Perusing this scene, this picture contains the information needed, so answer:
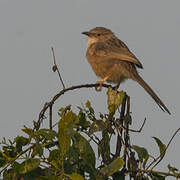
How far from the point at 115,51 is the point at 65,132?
4756 millimetres

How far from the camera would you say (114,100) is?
325 cm

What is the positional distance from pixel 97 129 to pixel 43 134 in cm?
44

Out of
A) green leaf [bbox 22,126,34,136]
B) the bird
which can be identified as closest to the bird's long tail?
the bird

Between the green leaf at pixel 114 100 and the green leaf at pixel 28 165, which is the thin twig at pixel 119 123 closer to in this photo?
the green leaf at pixel 114 100

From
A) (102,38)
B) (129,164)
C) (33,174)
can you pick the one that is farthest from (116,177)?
(102,38)

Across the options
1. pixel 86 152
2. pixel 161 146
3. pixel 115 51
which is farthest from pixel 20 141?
pixel 115 51

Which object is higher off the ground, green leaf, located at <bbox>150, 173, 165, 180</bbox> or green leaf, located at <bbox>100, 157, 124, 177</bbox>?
green leaf, located at <bbox>100, 157, 124, 177</bbox>

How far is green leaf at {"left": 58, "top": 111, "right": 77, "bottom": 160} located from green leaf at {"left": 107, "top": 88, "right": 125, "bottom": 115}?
0.60 m

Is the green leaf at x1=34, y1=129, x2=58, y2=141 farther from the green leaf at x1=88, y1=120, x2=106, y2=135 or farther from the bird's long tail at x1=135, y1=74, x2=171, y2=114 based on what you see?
the bird's long tail at x1=135, y1=74, x2=171, y2=114

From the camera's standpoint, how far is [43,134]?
2639 mm

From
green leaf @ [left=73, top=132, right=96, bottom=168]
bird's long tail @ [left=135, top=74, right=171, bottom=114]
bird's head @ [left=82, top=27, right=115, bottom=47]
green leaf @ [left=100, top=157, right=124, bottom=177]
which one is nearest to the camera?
green leaf @ [left=100, top=157, right=124, bottom=177]

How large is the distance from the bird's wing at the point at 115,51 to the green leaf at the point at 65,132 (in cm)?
395

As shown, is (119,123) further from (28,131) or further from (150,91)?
(150,91)

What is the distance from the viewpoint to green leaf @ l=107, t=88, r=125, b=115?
3169 millimetres
